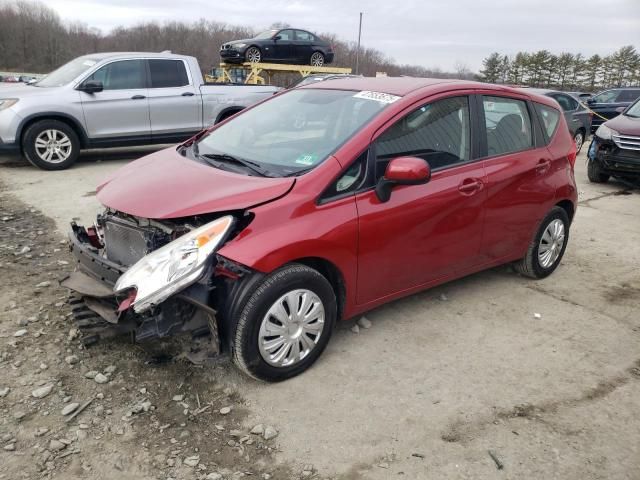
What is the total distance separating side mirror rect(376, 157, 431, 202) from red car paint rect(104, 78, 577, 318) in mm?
74

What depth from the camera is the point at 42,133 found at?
324 inches

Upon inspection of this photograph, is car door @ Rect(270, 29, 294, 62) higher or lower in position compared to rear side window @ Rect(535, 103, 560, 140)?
higher

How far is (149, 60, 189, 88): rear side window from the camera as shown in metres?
9.14

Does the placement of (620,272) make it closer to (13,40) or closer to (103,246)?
(103,246)

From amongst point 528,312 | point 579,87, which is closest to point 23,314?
point 528,312

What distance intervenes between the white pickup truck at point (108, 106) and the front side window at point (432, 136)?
21.9 ft

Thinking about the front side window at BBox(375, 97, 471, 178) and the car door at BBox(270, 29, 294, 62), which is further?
the car door at BBox(270, 29, 294, 62)

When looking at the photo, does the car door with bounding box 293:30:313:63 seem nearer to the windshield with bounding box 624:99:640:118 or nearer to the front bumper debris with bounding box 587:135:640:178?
the windshield with bounding box 624:99:640:118

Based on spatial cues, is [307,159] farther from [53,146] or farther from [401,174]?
[53,146]

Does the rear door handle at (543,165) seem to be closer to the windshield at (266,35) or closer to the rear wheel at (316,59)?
the windshield at (266,35)

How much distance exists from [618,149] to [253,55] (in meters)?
13.7

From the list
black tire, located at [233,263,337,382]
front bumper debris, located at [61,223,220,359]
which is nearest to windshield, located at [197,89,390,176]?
black tire, located at [233,263,337,382]

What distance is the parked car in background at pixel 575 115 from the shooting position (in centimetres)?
1250

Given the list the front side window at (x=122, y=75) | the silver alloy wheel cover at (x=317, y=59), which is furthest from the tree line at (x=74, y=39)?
the front side window at (x=122, y=75)
